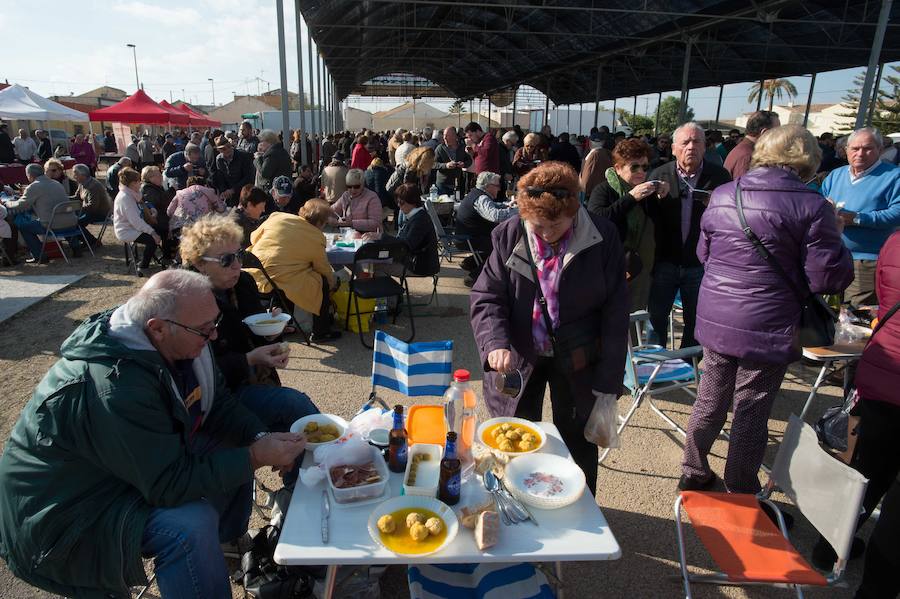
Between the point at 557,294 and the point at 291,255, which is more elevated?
the point at 557,294

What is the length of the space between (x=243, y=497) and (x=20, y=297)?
18.1 ft

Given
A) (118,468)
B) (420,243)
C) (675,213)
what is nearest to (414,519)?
(118,468)

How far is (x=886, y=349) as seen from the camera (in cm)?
204

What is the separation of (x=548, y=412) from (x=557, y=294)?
1.94m

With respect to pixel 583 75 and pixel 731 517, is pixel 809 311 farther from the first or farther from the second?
pixel 583 75

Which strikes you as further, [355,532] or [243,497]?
[243,497]

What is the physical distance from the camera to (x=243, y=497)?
2281 millimetres

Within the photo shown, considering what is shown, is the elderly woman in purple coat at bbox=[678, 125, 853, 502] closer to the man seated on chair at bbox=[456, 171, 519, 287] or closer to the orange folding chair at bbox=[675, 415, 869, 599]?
the orange folding chair at bbox=[675, 415, 869, 599]

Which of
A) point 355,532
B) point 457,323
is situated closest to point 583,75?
point 457,323

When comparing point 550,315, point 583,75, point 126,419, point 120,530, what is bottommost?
point 120,530

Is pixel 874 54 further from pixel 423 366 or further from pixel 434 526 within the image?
pixel 434 526

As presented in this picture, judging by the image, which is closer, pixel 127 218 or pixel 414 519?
pixel 414 519

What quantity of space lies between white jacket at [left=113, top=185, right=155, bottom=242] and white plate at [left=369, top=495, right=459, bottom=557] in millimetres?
6435

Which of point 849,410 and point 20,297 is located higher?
point 849,410
